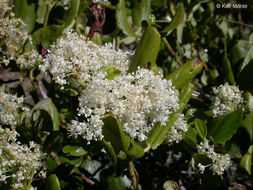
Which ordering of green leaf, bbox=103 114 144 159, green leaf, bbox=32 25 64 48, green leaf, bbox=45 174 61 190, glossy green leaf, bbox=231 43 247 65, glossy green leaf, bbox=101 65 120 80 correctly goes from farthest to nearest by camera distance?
1. glossy green leaf, bbox=231 43 247 65
2. green leaf, bbox=32 25 64 48
3. green leaf, bbox=45 174 61 190
4. glossy green leaf, bbox=101 65 120 80
5. green leaf, bbox=103 114 144 159

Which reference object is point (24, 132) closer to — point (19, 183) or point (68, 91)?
point (19, 183)

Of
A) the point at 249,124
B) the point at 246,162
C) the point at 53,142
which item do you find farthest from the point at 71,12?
the point at 246,162

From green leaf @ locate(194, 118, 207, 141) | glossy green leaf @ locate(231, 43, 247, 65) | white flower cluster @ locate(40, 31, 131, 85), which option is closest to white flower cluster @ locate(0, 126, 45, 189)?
white flower cluster @ locate(40, 31, 131, 85)

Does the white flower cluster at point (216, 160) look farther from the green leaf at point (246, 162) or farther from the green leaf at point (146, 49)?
the green leaf at point (146, 49)

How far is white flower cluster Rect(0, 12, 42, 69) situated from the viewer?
1.50 meters

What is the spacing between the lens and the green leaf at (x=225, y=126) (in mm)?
1396

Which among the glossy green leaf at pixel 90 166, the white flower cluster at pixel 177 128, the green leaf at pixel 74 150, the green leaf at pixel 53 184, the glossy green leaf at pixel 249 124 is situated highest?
the glossy green leaf at pixel 249 124

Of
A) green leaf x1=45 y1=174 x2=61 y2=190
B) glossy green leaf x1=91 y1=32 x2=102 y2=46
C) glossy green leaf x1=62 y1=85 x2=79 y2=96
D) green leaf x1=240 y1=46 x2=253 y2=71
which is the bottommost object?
green leaf x1=45 y1=174 x2=61 y2=190

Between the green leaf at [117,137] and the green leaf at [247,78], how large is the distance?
91 centimetres

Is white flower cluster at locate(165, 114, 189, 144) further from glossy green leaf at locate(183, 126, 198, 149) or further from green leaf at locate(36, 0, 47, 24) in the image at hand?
green leaf at locate(36, 0, 47, 24)

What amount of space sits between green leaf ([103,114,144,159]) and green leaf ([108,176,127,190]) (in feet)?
1.92

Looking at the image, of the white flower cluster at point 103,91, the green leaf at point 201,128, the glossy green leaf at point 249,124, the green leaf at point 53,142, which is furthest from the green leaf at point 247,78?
the green leaf at point 53,142

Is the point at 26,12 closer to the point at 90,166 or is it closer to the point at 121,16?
the point at 121,16

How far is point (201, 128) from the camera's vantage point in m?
1.54
